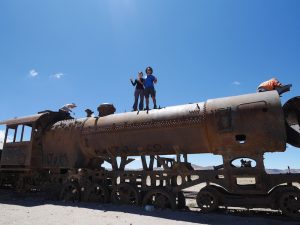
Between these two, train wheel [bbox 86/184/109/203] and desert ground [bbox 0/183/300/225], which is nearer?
desert ground [bbox 0/183/300/225]

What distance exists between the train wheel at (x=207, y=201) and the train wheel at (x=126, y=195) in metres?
2.24

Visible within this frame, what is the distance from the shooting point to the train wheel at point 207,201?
7711 mm

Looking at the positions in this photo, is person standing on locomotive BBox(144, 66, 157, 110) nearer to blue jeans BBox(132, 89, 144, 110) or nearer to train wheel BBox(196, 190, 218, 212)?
blue jeans BBox(132, 89, 144, 110)

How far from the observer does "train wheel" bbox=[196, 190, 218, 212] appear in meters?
7.71

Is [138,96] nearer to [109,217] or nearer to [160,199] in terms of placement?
[160,199]

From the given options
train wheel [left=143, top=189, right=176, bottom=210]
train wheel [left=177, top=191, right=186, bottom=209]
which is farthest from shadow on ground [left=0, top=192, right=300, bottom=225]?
train wheel [left=177, top=191, right=186, bottom=209]

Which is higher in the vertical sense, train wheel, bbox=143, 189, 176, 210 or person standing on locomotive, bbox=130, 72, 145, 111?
person standing on locomotive, bbox=130, 72, 145, 111

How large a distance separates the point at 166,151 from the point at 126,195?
207cm

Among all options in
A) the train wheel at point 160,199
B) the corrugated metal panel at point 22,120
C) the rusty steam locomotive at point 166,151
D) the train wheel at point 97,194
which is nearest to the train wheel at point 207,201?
the rusty steam locomotive at point 166,151

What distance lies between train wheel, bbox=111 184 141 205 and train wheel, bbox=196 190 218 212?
224cm

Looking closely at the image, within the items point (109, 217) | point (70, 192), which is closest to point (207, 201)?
point (109, 217)

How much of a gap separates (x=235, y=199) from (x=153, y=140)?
3.08 metres

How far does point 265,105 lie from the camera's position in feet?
24.6

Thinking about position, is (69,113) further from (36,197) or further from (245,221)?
(245,221)
